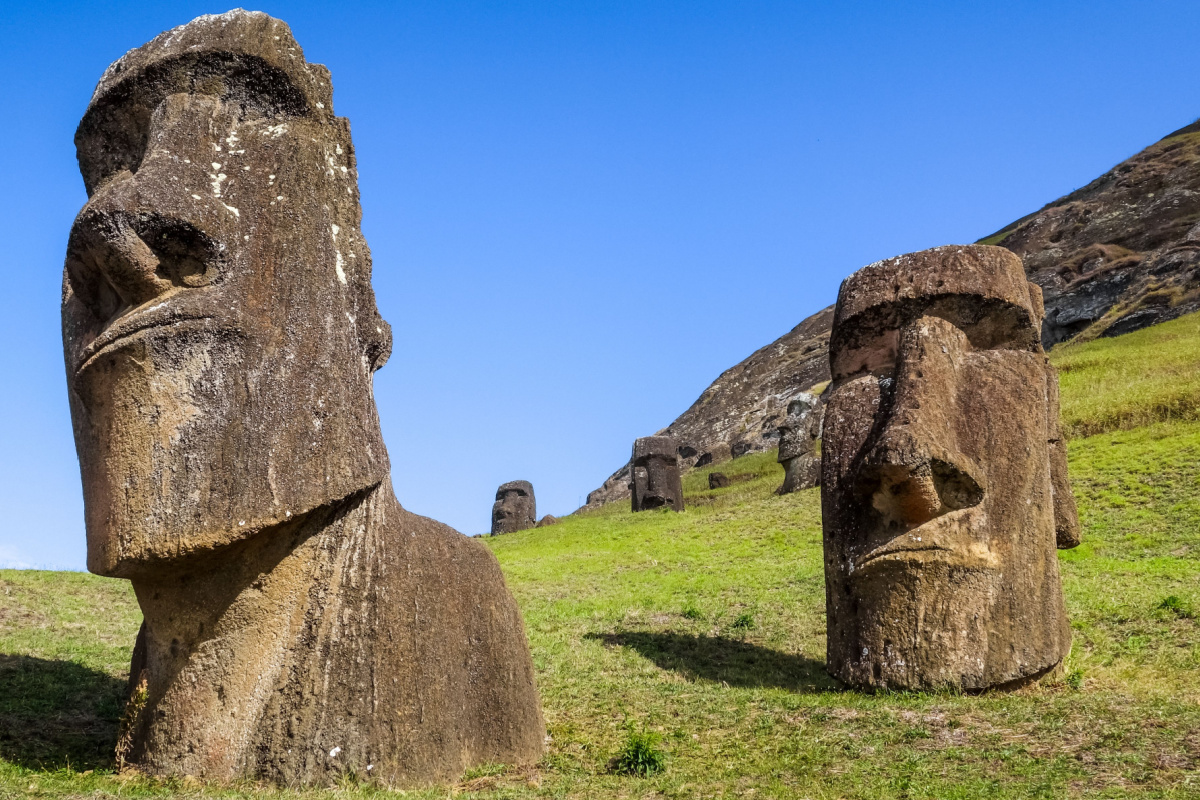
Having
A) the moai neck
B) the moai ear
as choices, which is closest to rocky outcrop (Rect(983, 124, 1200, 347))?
the moai ear

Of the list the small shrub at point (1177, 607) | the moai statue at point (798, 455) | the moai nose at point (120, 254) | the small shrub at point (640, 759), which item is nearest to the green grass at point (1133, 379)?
the moai statue at point (798, 455)

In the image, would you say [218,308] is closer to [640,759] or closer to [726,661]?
[640,759]

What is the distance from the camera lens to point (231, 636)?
6727 millimetres

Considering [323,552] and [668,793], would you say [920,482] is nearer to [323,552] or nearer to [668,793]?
[668,793]

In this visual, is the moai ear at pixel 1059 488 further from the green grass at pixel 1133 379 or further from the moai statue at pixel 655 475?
the moai statue at pixel 655 475

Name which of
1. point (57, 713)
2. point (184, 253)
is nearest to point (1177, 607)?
point (184, 253)

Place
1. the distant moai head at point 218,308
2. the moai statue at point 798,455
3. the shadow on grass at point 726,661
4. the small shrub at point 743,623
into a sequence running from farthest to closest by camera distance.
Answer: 1. the moai statue at point 798,455
2. the small shrub at point 743,623
3. the shadow on grass at point 726,661
4. the distant moai head at point 218,308

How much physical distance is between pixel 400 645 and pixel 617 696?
3298 mm

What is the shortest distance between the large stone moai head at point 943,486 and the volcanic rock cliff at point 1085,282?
41.3 meters

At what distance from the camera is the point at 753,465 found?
46.5 m

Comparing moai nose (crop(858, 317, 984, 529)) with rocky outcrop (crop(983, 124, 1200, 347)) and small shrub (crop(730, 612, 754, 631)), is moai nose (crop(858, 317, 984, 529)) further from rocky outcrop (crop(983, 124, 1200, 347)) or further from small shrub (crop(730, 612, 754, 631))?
rocky outcrop (crop(983, 124, 1200, 347))

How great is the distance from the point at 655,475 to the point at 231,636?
27.6m

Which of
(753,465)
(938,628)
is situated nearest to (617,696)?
(938,628)

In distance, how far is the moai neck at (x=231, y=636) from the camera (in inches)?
262
